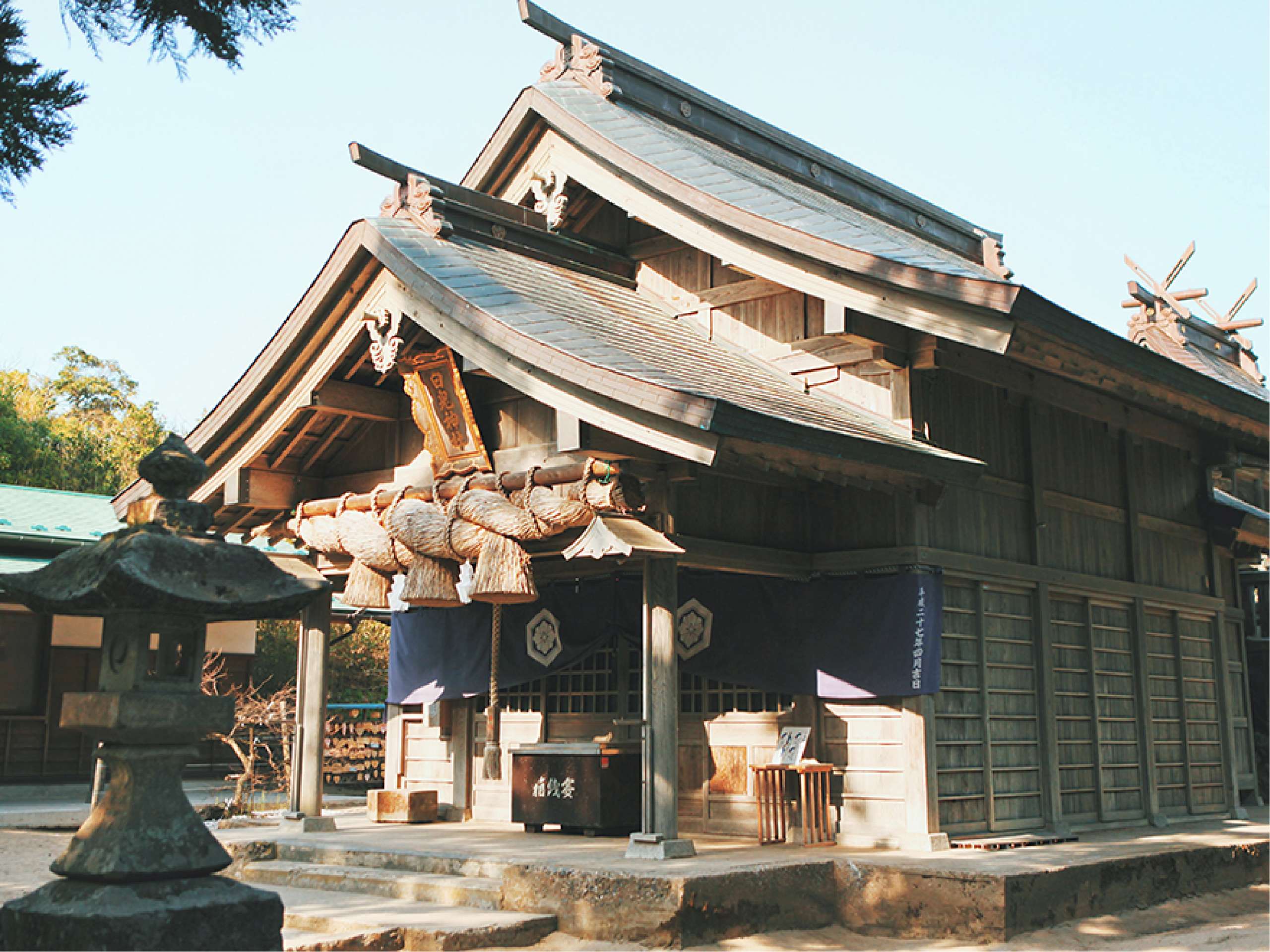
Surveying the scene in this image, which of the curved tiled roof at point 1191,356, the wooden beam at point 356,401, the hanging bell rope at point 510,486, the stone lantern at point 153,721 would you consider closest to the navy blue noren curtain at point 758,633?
the hanging bell rope at point 510,486

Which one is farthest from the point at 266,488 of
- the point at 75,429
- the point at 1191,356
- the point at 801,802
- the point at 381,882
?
the point at 75,429

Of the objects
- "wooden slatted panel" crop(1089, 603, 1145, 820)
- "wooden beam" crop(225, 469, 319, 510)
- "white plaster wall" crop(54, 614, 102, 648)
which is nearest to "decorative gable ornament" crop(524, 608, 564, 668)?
"wooden beam" crop(225, 469, 319, 510)

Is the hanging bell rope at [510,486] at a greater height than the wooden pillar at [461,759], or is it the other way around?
the hanging bell rope at [510,486]

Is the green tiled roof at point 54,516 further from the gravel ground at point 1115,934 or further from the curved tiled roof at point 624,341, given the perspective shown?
the curved tiled roof at point 624,341

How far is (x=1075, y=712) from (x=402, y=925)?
24.0ft

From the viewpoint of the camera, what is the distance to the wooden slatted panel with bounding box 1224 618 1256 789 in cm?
1560

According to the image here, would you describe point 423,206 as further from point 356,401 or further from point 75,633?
point 75,633

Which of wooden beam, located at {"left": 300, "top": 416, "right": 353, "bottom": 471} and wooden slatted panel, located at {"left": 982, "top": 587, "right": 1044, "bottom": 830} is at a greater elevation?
wooden beam, located at {"left": 300, "top": 416, "right": 353, "bottom": 471}

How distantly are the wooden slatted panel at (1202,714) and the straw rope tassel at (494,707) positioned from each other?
784cm

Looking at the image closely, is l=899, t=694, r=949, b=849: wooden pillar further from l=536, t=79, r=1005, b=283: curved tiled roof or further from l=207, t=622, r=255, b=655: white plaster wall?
l=207, t=622, r=255, b=655: white plaster wall

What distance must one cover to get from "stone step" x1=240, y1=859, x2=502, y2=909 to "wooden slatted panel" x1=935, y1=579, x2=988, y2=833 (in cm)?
393

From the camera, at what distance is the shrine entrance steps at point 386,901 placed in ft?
26.1

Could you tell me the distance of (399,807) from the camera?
1292 centimetres

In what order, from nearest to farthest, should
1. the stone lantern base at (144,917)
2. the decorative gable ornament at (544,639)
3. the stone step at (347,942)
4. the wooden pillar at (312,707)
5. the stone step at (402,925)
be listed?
the stone lantern base at (144,917) → the stone step at (347,942) → the stone step at (402,925) → the wooden pillar at (312,707) → the decorative gable ornament at (544,639)
